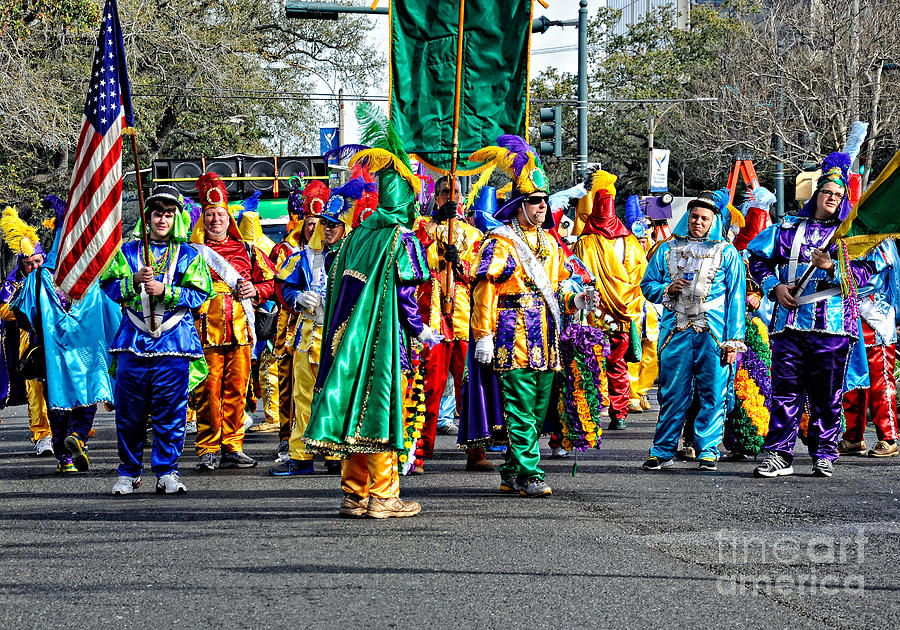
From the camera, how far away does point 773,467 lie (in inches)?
347

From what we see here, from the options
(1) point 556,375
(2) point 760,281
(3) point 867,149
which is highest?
(3) point 867,149

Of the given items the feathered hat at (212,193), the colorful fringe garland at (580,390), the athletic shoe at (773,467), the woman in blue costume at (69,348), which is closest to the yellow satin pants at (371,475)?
the colorful fringe garland at (580,390)

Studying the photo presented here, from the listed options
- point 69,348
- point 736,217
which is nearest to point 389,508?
point 69,348

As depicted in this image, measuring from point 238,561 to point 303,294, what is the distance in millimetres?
3108

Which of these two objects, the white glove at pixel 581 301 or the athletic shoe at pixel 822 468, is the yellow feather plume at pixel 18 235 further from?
the athletic shoe at pixel 822 468

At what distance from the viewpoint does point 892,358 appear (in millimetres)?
10555

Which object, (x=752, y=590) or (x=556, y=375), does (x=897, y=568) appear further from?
(x=556, y=375)

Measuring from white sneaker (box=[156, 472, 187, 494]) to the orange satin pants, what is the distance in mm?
1194

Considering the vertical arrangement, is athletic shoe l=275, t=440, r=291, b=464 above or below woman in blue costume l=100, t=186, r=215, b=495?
below

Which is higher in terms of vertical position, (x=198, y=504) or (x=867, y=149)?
(x=867, y=149)

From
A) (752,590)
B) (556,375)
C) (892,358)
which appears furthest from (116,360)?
(892,358)

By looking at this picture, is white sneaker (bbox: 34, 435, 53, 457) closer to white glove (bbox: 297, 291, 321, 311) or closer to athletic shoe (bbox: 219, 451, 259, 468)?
athletic shoe (bbox: 219, 451, 259, 468)

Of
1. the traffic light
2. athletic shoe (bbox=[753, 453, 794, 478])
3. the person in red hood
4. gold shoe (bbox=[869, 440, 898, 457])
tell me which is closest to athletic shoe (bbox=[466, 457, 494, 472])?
athletic shoe (bbox=[753, 453, 794, 478])

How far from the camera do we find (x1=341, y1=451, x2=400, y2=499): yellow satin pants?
23.7 feet
